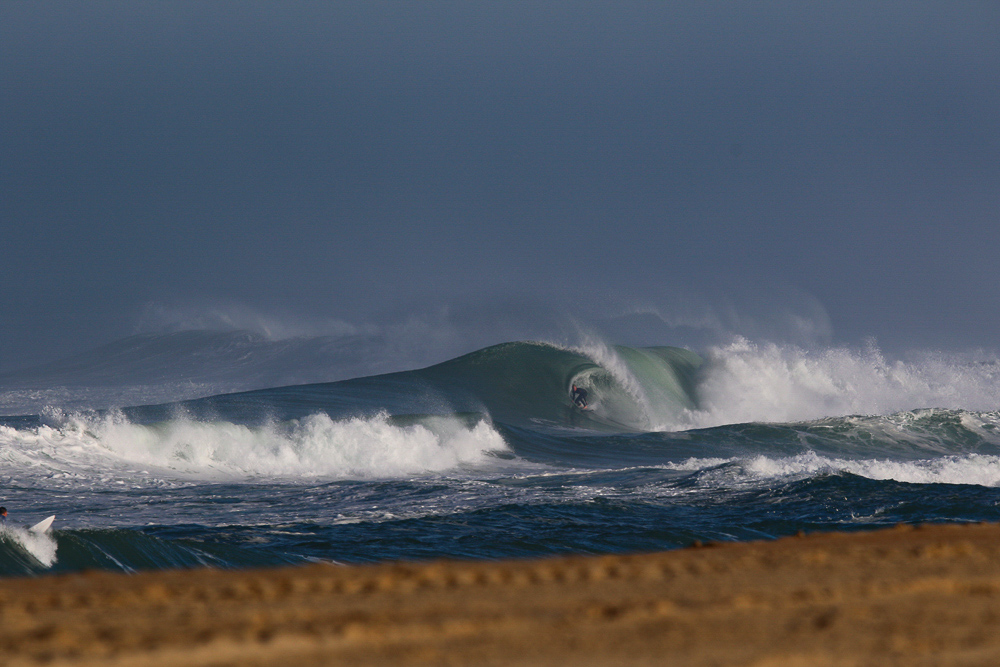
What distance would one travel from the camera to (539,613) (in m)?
3.30

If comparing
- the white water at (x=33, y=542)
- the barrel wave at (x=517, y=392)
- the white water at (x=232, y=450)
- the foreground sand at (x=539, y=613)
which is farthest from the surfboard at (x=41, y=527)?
the barrel wave at (x=517, y=392)

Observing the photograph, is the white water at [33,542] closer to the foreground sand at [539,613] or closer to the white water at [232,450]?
the foreground sand at [539,613]

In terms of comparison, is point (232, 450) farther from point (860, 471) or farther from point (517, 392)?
point (517, 392)

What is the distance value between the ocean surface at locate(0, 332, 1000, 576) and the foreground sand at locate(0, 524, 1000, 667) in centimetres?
431

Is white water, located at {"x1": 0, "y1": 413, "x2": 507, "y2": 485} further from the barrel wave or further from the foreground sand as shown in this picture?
the foreground sand

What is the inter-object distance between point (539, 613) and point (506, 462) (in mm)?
14507

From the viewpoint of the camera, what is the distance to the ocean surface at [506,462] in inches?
359

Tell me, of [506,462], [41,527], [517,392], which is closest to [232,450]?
[506,462]

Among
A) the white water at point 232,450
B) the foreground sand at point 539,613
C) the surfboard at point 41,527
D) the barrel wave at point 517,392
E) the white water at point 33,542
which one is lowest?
the white water at point 33,542

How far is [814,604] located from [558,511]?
7.30 metres

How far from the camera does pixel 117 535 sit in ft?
27.4

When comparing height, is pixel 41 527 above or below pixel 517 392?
below

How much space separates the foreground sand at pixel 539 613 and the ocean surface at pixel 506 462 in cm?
431

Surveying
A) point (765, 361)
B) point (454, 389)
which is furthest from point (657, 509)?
point (765, 361)
